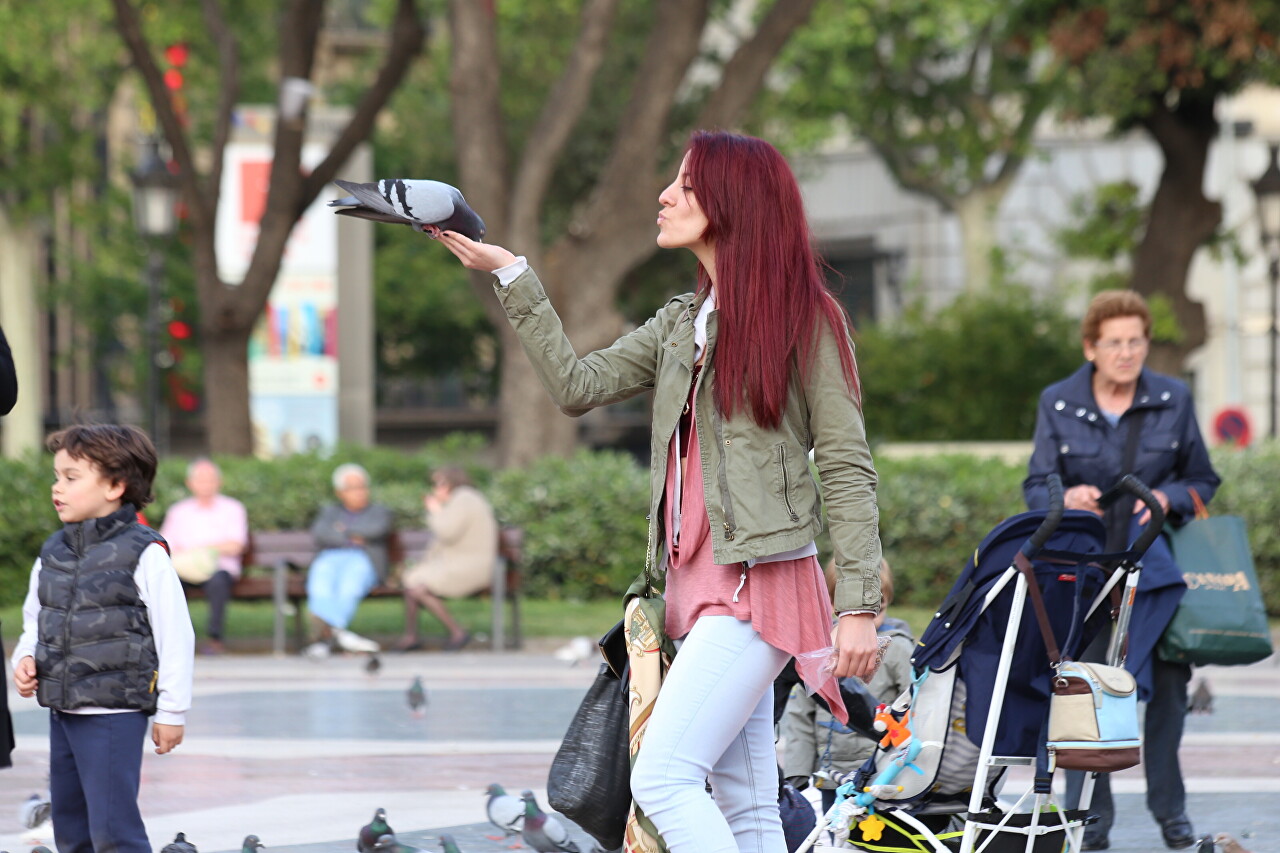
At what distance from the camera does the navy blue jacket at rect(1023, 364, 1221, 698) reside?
5824 mm

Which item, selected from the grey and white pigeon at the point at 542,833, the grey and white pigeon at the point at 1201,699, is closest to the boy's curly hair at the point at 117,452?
the grey and white pigeon at the point at 542,833

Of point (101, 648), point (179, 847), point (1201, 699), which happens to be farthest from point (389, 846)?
point (1201, 699)

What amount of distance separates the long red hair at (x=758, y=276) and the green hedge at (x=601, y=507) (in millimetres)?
9916

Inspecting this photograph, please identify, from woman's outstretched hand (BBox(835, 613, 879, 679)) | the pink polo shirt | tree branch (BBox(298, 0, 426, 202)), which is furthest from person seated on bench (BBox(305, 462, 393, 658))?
woman's outstretched hand (BBox(835, 613, 879, 679))

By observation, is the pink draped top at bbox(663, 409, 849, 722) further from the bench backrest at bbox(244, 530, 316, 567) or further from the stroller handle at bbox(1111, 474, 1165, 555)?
the bench backrest at bbox(244, 530, 316, 567)

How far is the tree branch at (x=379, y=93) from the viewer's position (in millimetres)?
17266

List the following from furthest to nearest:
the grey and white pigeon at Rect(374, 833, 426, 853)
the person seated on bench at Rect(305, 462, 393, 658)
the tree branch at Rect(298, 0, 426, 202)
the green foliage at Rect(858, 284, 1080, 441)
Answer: the green foliage at Rect(858, 284, 1080, 441) → the tree branch at Rect(298, 0, 426, 202) → the person seated on bench at Rect(305, 462, 393, 658) → the grey and white pigeon at Rect(374, 833, 426, 853)

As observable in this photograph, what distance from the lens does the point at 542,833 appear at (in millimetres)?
5219

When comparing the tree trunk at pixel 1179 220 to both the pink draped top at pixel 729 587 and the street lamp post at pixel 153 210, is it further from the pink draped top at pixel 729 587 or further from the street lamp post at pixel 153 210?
the pink draped top at pixel 729 587

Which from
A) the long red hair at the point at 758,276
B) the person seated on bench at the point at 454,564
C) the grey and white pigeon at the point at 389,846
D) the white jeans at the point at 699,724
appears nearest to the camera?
A: the white jeans at the point at 699,724

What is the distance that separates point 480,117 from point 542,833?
11.2 metres

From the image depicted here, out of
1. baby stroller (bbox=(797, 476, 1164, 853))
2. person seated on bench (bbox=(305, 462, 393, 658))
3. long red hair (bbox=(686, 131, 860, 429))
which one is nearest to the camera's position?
long red hair (bbox=(686, 131, 860, 429))

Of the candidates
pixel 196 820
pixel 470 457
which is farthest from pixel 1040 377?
pixel 196 820

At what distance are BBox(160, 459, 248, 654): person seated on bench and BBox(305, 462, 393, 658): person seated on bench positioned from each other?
556mm
